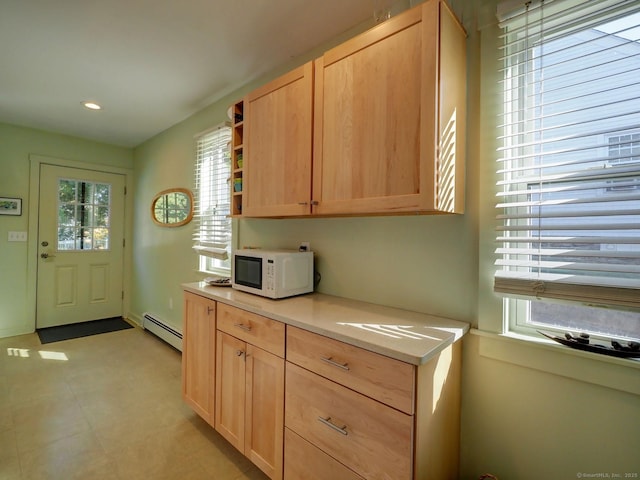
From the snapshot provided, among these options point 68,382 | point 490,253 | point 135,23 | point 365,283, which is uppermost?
A: point 135,23

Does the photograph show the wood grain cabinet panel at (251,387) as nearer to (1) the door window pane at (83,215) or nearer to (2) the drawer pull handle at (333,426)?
(2) the drawer pull handle at (333,426)

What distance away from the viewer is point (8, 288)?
354 cm

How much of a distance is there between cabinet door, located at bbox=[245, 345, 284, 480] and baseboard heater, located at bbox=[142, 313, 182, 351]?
186 centimetres

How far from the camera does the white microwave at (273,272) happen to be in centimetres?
173

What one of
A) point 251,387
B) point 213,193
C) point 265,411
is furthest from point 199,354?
point 213,193

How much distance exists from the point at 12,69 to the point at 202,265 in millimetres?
2075

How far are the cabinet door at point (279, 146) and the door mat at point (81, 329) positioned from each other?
124 inches

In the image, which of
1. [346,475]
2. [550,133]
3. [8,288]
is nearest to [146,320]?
[8,288]

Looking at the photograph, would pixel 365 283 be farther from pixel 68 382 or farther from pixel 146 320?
pixel 146 320

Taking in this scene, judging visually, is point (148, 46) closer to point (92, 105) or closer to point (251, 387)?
point (92, 105)

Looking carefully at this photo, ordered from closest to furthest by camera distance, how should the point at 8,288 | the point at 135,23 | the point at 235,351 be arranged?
the point at 235,351 < the point at 135,23 < the point at 8,288

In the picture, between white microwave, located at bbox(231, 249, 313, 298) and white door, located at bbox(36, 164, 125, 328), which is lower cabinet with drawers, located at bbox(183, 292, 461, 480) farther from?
white door, located at bbox(36, 164, 125, 328)

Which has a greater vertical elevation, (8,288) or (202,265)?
(202,265)

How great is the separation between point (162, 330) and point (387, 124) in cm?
329
